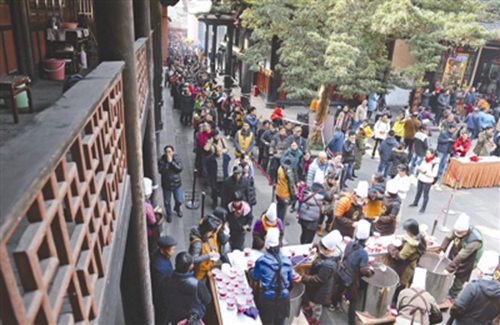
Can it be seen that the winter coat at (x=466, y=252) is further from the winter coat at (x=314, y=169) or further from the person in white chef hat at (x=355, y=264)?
the winter coat at (x=314, y=169)

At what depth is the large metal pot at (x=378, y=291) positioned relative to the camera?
6.52m

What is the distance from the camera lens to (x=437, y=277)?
699 cm

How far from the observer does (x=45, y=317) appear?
60.6 inches

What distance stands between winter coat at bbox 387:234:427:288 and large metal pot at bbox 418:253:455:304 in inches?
15.1

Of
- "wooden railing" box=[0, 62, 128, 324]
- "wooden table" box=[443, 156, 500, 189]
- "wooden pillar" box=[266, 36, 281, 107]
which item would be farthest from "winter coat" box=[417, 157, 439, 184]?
"wooden pillar" box=[266, 36, 281, 107]

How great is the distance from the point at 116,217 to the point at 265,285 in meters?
2.91

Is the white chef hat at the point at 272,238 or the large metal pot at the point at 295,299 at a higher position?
the white chef hat at the point at 272,238

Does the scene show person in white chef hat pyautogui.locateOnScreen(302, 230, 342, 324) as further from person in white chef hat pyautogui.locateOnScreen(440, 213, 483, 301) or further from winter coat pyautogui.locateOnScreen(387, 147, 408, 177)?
winter coat pyautogui.locateOnScreen(387, 147, 408, 177)

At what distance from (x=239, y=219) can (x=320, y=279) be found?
2.09 metres

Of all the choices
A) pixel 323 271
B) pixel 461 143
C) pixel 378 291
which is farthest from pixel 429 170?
pixel 323 271

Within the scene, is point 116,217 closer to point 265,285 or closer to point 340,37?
point 265,285

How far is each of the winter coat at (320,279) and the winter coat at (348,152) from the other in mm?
5849

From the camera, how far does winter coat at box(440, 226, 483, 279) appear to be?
6680 millimetres

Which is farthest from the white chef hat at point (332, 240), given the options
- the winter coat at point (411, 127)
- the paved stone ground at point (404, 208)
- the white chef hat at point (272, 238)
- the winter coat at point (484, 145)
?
the winter coat at point (484, 145)
